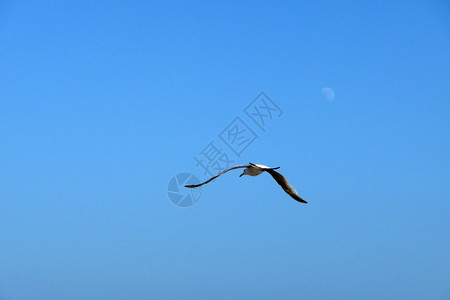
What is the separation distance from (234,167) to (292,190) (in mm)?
2980

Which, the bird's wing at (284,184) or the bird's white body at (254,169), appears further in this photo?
the bird's wing at (284,184)

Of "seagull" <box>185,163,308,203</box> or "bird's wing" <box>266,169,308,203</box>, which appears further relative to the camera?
"bird's wing" <box>266,169,308,203</box>

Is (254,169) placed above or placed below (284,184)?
above

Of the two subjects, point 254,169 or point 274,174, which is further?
point 274,174

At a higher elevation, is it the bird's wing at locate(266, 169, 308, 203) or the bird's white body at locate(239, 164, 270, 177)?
the bird's white body at locate(239, 164, 270, 177)

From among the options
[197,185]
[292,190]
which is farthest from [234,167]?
[292,190]

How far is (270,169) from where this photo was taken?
749 inches

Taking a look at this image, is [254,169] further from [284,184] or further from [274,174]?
[284,184]

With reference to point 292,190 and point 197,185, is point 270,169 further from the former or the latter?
point 197,185

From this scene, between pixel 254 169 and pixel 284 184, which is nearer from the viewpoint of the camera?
pixel 254 169

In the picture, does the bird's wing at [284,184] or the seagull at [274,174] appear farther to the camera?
the bird's wing at [284,184]

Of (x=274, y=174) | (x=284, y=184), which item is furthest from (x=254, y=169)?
(x=284, y=184)

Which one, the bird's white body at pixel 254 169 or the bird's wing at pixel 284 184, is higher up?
the bird's white body at pixel 254 169

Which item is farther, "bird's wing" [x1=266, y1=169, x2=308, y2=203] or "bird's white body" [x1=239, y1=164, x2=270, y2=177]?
"bird's wing" [x1=266, y1=169, x2=308, y2=203]
